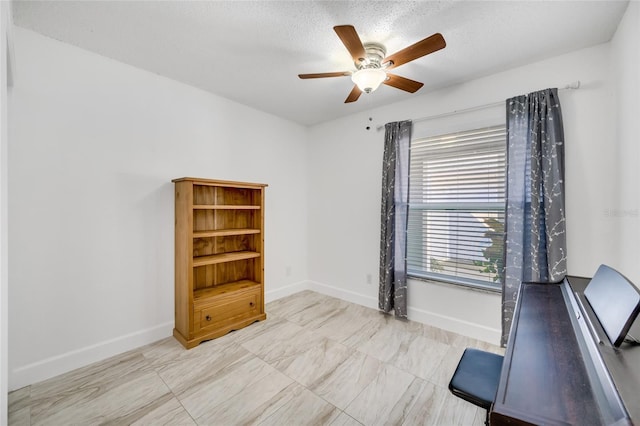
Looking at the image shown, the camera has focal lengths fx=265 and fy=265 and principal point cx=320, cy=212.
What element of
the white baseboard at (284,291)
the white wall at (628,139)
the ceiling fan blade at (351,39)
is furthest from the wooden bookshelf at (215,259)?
the white wall at (628,139)

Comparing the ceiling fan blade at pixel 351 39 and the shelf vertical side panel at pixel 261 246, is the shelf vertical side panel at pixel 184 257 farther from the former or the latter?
the ceiling fan blade at pixel 351 39

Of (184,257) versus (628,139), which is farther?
(184,257)

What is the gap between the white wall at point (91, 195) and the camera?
1.89 metres

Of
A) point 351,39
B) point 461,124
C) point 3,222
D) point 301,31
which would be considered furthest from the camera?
point 461,124

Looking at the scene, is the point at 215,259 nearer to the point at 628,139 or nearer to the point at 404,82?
the point at 404,82

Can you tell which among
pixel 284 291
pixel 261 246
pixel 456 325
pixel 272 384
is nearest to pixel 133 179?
pixel 261 246

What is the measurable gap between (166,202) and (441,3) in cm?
271

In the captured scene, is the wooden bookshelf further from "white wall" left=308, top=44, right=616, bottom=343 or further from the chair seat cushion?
Answer: the chair seat cushion

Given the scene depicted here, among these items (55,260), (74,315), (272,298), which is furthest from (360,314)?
(55,260)

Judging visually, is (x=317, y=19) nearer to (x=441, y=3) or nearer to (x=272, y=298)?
(x=441, y=3)

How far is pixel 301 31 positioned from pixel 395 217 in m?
2.03

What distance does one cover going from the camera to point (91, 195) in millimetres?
2164

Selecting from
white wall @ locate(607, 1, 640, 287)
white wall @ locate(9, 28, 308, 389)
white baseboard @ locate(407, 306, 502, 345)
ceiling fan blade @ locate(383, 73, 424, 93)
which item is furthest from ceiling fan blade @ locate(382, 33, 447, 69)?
white baseboard @ locate(407, 306, 502, 345)

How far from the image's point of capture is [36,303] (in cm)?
193
